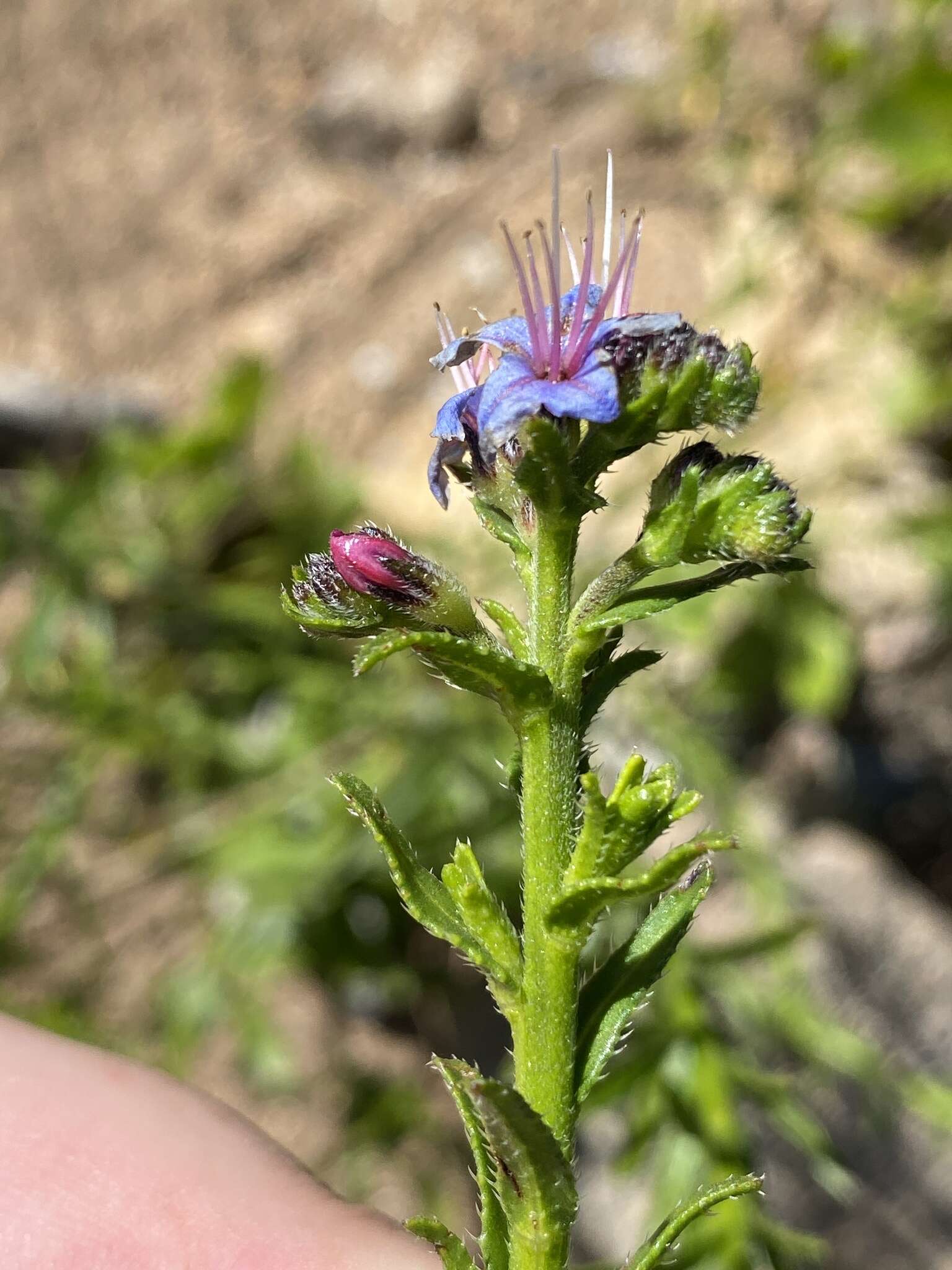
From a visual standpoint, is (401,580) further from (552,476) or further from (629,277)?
(629,277)

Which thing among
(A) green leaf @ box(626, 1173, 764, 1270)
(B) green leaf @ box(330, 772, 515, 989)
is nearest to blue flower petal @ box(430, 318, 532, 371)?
(B) green leaf @ box(330, 772, 515, 989)

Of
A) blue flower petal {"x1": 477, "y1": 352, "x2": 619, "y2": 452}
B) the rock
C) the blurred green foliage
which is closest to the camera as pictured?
blue flower petal {"x1": 477, "y1": 352, "x2": 619, "y2": 452}

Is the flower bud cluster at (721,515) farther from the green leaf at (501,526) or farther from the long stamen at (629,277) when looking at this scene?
the long stamen at (629,277)

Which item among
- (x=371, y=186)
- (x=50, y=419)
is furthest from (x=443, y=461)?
(x=371, y=186)

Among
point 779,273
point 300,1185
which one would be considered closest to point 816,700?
point 779,273

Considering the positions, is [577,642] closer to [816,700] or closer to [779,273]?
[816,700]

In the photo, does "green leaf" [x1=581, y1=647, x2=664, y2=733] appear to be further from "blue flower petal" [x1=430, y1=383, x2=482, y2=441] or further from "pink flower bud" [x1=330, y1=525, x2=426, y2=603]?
"blue flower petal" [x1=430, y1=383, x2=482, y2=441]
